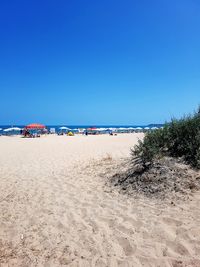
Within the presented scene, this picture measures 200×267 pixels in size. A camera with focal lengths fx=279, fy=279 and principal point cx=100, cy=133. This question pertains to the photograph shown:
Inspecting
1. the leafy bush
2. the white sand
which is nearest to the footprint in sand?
the white sand

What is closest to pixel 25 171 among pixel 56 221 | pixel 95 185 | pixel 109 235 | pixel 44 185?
pixel 44 185

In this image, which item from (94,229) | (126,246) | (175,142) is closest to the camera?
(126,246)

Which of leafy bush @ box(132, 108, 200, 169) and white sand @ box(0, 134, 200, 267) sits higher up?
leafy bush @ box(132, 108, 200, 169)

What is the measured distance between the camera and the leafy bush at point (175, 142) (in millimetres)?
7473

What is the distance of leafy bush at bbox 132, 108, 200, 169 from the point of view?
7.47m

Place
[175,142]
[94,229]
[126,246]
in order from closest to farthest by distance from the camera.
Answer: [126,246], [94,229], [175,142]

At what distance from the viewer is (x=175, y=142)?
835 cm

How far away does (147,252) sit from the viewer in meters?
3.83

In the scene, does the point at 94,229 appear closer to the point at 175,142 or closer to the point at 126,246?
the point at 126,246

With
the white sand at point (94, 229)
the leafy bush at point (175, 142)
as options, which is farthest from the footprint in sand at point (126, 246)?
the leafy bush at point (175, 142)

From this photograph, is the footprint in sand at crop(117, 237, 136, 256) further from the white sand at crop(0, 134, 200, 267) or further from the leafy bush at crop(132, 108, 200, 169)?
the leafy bush at crop(132, 108, 200, 169)

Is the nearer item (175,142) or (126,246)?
(126,246)

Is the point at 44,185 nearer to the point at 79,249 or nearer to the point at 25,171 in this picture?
the point at 25,171

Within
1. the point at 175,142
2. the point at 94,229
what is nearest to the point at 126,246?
the point at 94,229
